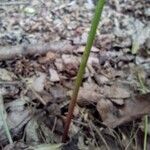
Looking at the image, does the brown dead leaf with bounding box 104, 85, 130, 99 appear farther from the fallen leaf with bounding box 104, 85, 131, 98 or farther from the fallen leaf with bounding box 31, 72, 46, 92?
the fallen leaf with bounding box 31, 72, 46, 92

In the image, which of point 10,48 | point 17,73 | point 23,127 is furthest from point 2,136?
point 10,48

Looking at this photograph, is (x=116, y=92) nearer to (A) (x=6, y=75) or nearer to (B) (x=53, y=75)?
(B) (x=53, y=75)

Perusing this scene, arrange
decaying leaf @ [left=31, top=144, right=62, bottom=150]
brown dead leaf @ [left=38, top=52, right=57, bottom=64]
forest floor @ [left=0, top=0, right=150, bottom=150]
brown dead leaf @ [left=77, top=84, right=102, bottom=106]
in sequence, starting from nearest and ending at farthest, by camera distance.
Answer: decaying leaf @ [left=31, top=144, right=62, bottom=150] < forest floor @ [left=0, top=0, right=150, bottom=150] < brown dead leaf @ [left=77, top=84, right=102, bottom=106] < brown dead leaf @ [left=38, top=52, right=57, bottom=64]

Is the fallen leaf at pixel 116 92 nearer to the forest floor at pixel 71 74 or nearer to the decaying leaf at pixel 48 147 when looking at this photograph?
the forest floor at pixel 71 74

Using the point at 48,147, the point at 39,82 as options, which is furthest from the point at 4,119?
the point at 39,82

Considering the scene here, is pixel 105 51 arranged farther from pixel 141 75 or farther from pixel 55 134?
pixel 55 134

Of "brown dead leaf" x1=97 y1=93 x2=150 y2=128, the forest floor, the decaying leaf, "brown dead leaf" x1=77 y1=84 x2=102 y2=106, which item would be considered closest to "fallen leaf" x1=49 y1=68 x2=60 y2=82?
the forest floor

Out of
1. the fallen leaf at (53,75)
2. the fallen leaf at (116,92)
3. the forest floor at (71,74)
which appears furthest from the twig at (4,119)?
the fallen leaf at (116,92)

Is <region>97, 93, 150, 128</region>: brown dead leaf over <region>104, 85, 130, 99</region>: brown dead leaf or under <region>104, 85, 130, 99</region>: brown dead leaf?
under

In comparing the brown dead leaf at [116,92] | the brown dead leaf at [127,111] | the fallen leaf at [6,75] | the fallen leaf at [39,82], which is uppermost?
the fallen leaf at [6,75]

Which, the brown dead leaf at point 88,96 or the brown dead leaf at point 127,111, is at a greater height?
the brown dead leaf at point 88,96
